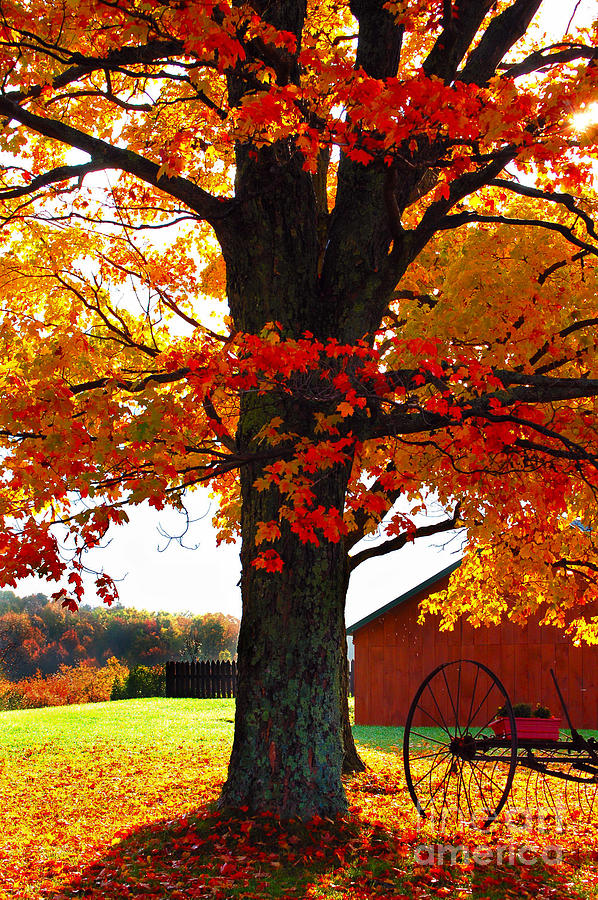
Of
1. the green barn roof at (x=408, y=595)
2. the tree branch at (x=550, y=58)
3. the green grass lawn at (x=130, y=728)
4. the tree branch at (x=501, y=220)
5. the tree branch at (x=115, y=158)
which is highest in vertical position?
the tree branch at (x=550, y=58)

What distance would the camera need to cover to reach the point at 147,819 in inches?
379

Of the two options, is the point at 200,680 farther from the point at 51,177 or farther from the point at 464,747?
the point at 51,177

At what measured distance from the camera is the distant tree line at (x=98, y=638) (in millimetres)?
57312

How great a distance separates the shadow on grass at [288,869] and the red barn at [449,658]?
15055 millimetres

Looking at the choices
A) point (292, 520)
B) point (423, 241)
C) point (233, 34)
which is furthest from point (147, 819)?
point (233, 34)

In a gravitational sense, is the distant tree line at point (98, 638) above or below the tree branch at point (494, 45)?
below

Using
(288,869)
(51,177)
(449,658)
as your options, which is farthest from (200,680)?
(51,177)

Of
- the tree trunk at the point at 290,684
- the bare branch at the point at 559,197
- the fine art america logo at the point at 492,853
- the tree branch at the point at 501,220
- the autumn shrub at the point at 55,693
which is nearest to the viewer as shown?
the fine art america logo at the point at 492,853

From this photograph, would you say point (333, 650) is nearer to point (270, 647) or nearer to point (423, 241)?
point (270, 647)

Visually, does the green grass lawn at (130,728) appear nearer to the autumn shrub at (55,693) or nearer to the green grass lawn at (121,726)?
the green grass lawn at (121,726)

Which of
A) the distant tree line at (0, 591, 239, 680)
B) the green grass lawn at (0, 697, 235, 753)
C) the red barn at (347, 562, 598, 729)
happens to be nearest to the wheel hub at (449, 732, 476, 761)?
the green grass lawn at (0, 697, 235, 753)

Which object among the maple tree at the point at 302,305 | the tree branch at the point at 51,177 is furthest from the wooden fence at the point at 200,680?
the tree branch at the point at 51,177

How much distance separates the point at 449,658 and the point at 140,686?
52.5 ft

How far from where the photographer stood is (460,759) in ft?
38.1
